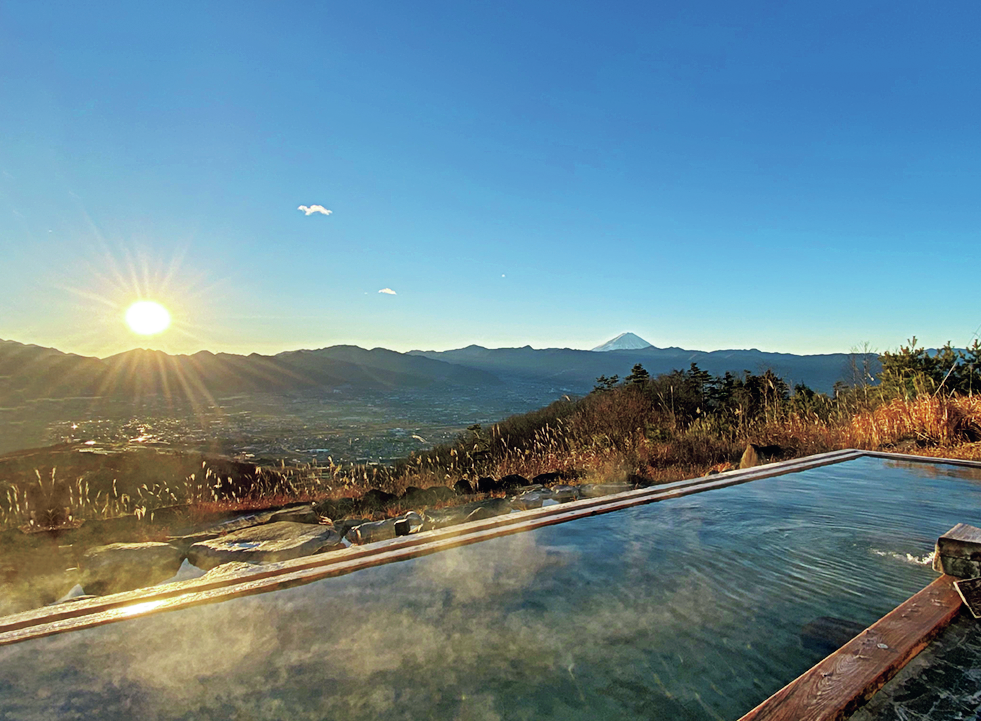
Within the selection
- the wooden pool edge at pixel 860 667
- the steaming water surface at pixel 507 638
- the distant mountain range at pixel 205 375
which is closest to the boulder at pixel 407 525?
the steaming water surface at pixel 507 638

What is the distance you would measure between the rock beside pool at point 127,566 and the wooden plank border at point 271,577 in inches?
74.2

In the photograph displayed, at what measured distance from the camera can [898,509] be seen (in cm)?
351

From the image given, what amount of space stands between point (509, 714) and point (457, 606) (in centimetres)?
63

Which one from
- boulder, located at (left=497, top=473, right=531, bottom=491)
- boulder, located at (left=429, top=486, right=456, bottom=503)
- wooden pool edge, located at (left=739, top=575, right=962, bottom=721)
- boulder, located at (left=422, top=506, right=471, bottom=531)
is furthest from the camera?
boulder, located at (left=497, top=473, right=531, bottom=491)

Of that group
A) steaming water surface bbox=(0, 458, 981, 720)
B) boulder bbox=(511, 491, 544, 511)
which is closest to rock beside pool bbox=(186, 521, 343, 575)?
boulder bbox=(511, 491, 544, 511)

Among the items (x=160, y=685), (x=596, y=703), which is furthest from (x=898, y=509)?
(x=160, y=685)

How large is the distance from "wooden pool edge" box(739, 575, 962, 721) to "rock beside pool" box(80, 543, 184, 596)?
3883 millimetres

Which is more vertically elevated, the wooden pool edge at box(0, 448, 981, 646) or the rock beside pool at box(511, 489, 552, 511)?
the wooden pool edge at box(0, 448, 981, 646)

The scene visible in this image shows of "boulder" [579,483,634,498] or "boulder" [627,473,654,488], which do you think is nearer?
"boulder" [579,483,634,498]

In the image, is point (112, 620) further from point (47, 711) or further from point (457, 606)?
point (457, 606)

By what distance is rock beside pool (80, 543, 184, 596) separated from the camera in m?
3.59

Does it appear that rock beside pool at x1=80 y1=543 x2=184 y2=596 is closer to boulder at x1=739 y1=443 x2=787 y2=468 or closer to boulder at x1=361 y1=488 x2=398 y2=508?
boulder at x1=361 y1=488 x2=398 y2=508

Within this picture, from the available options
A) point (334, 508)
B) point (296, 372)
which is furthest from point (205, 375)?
point (334, 508)

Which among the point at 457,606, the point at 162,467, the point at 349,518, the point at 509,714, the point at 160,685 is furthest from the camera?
the point at 162,467
